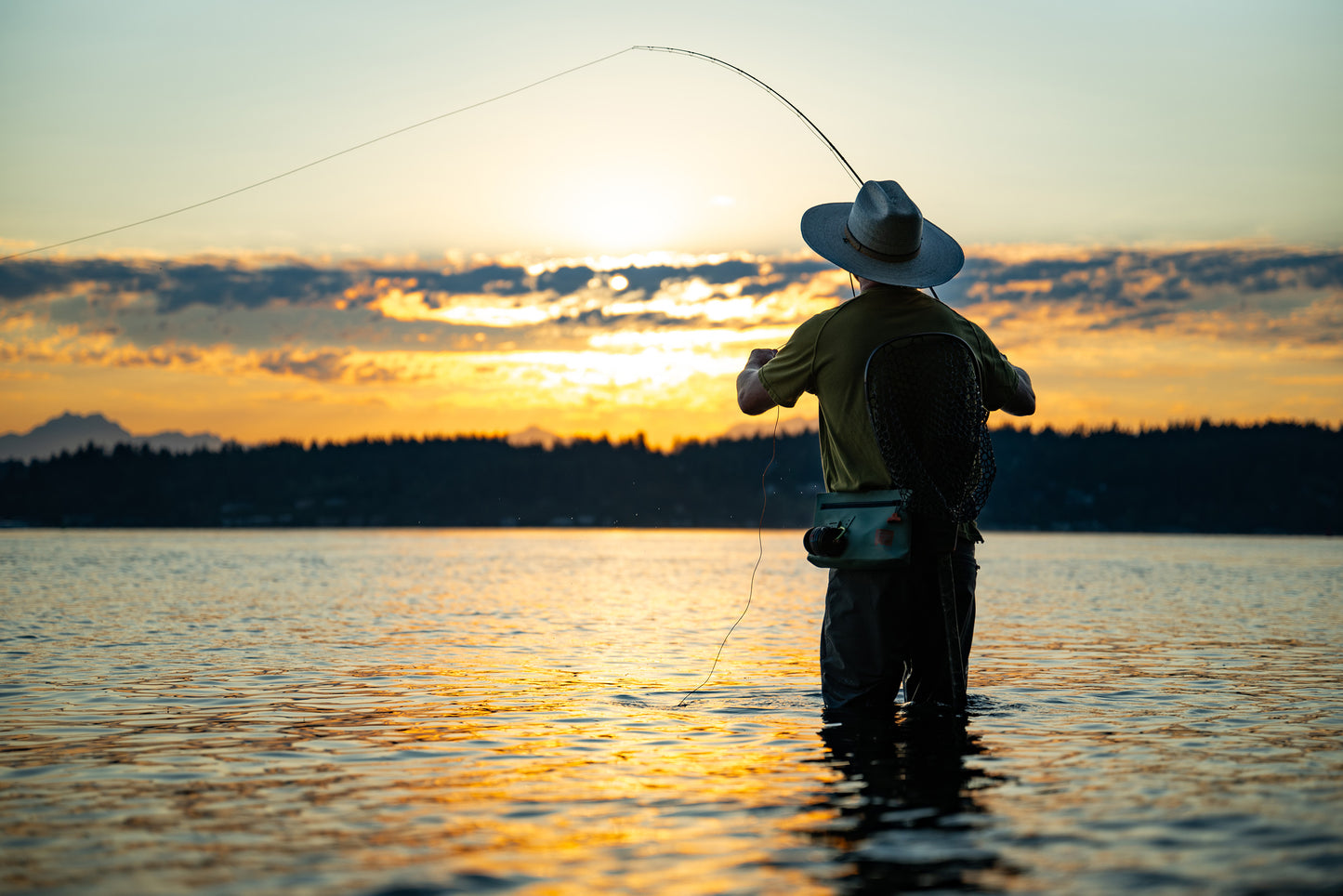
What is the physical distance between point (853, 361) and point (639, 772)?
84.2 inches

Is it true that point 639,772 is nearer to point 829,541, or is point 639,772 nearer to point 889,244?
point 829,541

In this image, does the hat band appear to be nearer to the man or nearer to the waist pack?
the man

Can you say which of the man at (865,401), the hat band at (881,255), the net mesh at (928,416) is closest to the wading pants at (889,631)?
the man at (865,401)

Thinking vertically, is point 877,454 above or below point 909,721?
above

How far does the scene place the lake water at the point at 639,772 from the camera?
→ 3904 millimetres

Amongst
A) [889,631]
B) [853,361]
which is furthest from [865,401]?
[889,631]

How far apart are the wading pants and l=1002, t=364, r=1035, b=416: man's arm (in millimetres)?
731

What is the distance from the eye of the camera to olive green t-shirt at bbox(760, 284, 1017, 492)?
5852 millimetres

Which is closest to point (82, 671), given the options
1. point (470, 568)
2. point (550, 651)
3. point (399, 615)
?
point (550, 651)

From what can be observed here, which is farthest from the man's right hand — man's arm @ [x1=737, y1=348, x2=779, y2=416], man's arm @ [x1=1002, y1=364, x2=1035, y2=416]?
man's arm @ [x1=1002, y1=364, x2=1035, y2=416]

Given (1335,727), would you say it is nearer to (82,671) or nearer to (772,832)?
(772,832)

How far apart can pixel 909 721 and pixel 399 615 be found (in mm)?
13537

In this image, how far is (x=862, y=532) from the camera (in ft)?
19.3

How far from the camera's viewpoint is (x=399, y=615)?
18734 millimetres
